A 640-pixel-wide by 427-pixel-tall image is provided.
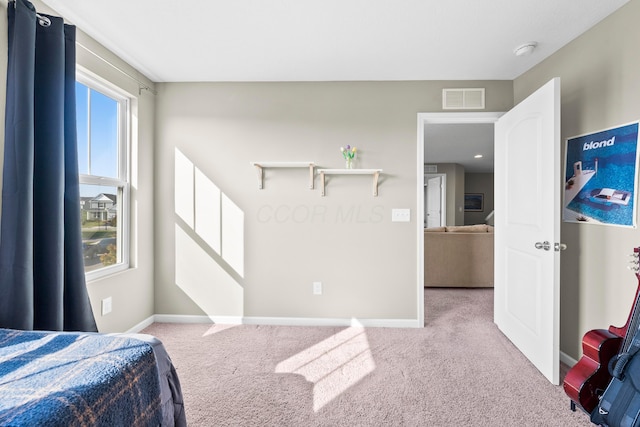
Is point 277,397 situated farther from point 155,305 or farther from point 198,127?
point 198,127

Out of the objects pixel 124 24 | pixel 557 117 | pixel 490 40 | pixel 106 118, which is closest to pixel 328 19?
pixel 490 40

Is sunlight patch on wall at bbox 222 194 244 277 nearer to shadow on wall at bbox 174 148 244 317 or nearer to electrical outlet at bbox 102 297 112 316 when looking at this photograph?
shadow on wall at bbox 174 148 244 317

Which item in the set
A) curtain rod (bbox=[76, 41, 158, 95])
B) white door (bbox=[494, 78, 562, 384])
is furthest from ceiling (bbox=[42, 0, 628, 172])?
white door (bbox=[494, 78, 562, 384])

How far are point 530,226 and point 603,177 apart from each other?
513 millimetres

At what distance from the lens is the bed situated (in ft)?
2.82

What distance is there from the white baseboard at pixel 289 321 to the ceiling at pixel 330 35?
229 centimetres

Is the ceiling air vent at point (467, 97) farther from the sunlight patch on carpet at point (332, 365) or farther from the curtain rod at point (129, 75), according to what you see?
the curtain rod at point (129, 75)

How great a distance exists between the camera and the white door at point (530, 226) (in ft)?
6.30

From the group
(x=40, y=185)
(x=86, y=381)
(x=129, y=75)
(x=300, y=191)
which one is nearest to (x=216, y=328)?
(x=300, y=191)

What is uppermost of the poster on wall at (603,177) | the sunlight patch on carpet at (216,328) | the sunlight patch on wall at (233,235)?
the poster on wall at (603,177)

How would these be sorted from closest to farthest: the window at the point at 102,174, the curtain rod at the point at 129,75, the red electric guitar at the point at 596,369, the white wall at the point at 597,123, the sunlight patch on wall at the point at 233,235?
the red electric guitar at the point at 596,369 → the white wall at the point at 597,123 → the curtain rod at the point at 129,75 → the window at the point at 102,174 → the sunlight patch on wall at the point at 233,235

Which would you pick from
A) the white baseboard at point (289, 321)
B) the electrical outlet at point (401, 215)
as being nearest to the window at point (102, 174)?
the white baseboard at point (289, 321)

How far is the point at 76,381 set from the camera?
0.96 m

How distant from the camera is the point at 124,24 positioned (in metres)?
2.01
